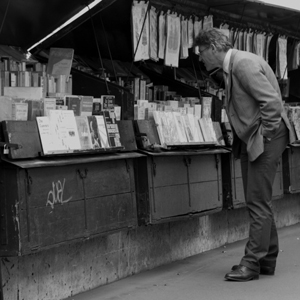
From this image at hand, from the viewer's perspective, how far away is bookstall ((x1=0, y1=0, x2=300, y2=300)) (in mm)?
4695

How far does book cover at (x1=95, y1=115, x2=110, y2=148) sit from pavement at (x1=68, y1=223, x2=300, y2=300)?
3.50 ft

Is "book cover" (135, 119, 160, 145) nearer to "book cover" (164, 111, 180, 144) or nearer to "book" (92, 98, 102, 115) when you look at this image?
"book cover" (164, 111, 180, 144)

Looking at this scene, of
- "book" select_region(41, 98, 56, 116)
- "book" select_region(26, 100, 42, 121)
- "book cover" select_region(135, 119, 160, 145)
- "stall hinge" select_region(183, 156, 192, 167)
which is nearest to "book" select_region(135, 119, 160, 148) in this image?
"book cover" select_region(135, 119, 160, 145)

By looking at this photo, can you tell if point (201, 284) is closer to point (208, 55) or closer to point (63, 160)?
point (63, 160)

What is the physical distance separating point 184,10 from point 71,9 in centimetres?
146

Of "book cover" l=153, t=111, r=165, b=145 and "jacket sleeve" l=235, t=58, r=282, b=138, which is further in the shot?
"book cover" l=153, t=111, r=165, b=145

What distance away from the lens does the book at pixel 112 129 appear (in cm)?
550

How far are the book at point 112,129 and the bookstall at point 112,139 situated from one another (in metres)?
0.01

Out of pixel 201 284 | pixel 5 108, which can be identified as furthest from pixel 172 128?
pixel 5 108

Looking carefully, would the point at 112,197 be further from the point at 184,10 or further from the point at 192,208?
the point at 184,10

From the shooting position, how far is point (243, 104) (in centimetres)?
554

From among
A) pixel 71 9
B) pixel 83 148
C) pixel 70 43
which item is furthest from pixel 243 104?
pixel 70 43

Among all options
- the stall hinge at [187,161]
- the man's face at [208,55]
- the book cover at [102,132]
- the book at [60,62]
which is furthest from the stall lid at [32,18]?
the stall hinge at [187,161]

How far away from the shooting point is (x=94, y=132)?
5.30 metres
